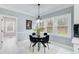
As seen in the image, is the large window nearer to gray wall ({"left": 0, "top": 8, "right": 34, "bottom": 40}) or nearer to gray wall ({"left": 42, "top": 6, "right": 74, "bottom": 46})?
gray wall ({"left": 42, "top": 6, "right": 74, "bottom": 46})

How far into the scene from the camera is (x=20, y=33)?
6309mm

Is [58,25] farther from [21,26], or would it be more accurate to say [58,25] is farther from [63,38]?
[21,26]

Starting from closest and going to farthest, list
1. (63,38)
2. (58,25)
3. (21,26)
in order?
(63,38), (58,25), (21,26)

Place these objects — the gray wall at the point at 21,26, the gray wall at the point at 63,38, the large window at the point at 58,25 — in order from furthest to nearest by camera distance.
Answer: the gray wall at the point at 21,26
the large window at the point at 58,25
the gray wall at the point at 63,38

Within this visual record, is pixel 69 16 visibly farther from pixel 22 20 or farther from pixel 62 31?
pixel 22 20

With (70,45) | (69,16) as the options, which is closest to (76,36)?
(70,45)

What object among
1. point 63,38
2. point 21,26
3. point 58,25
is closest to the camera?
point 63,38

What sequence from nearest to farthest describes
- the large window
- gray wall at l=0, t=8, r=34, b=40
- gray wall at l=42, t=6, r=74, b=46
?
gray wall at l=42, t=6, r=74, b=46 < the large window < gray wall at l=0, t=8, r=34, b=40

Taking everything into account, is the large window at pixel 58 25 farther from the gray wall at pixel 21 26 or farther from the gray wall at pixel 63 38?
the gray wall at pixel 21 26

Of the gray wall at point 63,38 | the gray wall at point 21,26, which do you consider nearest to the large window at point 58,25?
the gray wall at point 63,38

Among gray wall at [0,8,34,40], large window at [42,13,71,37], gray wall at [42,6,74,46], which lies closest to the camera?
gray wall at [42,6,74,46]

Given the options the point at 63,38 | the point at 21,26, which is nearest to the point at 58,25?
the point at 63,38

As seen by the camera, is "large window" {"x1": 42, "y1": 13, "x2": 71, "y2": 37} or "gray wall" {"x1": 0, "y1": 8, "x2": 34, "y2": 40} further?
"gray wall" {"x1": 0, "y1": 8, "x2": 34, "y2": 40}

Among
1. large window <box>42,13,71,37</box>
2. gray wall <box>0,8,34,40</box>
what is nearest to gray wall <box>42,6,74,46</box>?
large window <box>42,13,71,37</box>
